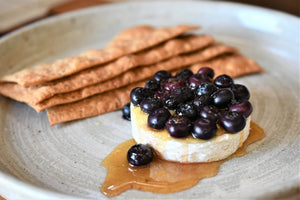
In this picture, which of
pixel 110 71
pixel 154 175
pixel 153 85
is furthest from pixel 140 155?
pixel 110 71

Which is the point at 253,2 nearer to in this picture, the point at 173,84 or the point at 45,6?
the point at 45,6

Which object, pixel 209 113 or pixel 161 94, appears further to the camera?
pixel 161 94

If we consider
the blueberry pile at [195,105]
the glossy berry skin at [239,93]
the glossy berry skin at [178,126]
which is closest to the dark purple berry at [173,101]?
the blueberry pile at [195,105]

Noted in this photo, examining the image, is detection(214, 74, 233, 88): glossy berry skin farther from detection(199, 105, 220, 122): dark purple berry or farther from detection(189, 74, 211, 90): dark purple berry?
detection(199, 105, 220, 122): dark purple berry

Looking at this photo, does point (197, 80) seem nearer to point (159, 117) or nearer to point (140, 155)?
point (159, 117)

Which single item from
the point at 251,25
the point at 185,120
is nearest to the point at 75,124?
the point at 185,120

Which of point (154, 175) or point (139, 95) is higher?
point (139, 95)

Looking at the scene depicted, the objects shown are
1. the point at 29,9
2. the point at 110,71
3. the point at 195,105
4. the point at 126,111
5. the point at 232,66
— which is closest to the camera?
the point at 195,105

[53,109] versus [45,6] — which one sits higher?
[45,6]
